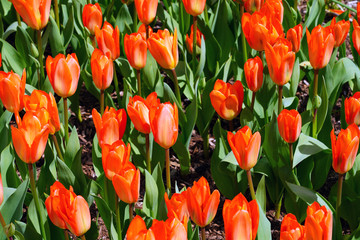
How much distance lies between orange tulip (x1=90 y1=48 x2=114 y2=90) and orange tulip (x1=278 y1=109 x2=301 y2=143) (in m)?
0.70

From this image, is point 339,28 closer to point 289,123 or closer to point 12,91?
point 289,123

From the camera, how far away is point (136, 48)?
91.5 inches

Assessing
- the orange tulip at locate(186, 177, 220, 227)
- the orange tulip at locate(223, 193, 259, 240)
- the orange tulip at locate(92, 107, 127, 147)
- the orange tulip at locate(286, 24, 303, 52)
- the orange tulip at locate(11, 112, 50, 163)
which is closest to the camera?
the orange tulip at locate(223, 193, 259, 240)

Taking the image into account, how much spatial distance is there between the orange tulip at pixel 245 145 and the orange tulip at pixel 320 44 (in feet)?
1.94

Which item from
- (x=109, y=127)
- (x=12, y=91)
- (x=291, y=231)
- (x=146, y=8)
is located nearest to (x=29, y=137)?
(x=109, y=127)

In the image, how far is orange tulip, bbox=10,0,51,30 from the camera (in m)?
2.46

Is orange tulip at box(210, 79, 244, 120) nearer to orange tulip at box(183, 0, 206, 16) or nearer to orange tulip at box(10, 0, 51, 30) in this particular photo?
orange tulip at box(183, 0, 206, 16)

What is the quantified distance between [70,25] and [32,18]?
55 cm

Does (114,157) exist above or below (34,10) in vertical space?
below

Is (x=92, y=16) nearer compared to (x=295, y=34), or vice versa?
(x=295, y=34)

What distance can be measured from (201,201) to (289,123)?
19.3 inches

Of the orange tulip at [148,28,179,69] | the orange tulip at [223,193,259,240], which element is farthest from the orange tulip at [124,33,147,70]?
the orange tulip at [223,193,259,240]

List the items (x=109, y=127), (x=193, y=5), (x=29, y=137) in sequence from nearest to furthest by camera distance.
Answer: (x=29, y=137) < (x=109, y=127) < (x=193, y=5)

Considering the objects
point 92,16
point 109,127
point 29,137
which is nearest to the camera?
point 29,137
